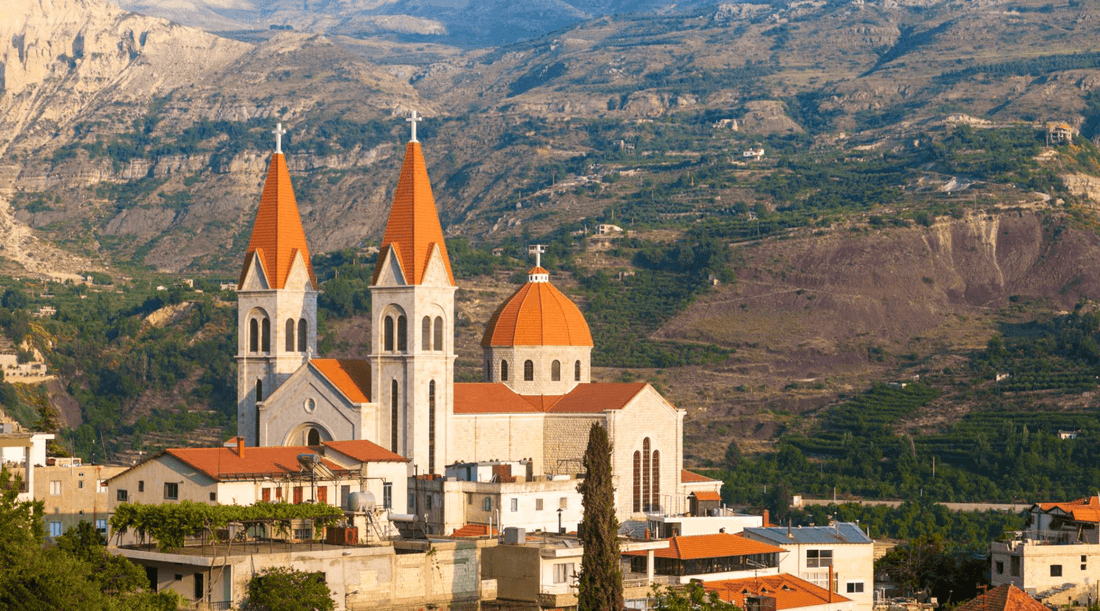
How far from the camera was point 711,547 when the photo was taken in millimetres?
65500

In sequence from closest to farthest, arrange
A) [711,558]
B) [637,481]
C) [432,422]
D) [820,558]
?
[711,558] < [820,558] < [432,422] < [637,481]

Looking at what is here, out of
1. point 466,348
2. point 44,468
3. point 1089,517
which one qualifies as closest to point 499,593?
point 44,468

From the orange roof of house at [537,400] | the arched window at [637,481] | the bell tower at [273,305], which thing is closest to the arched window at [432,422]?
the orange roof of house at [537,400]

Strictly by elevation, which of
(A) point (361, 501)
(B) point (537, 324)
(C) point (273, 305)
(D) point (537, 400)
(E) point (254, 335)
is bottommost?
(A) point (361, 501)

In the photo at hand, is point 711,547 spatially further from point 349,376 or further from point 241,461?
point 349,376

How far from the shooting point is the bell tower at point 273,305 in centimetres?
7956

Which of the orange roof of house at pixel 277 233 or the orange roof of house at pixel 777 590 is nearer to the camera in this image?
the orange roof of house at pixel 777 590

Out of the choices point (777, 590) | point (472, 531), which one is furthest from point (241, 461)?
point (777, 590)

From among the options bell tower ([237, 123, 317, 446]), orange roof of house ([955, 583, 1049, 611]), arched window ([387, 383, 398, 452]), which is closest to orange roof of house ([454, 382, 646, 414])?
arched window ([387, 383, 398, 452])

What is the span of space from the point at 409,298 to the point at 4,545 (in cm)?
2900

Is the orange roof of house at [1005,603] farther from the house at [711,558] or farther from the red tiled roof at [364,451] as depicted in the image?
the red tiled roof at [364,451]

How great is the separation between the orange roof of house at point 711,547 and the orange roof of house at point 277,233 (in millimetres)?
22141

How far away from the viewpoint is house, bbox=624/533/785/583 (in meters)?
63.8

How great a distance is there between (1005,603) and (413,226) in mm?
29184
